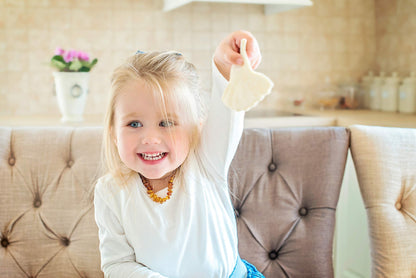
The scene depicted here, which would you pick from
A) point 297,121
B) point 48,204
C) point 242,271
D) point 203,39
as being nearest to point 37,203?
point 48,204

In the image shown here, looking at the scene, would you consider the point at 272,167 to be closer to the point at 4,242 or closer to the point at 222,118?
the point at 222,118

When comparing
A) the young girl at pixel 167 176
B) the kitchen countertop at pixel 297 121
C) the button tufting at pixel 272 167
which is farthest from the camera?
the kitchen countertop at pixel 297 121

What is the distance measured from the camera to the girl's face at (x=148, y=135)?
0.99 m

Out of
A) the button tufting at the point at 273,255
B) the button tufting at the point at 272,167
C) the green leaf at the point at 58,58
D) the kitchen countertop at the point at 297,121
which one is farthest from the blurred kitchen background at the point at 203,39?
the button tufting at the point at 273,255

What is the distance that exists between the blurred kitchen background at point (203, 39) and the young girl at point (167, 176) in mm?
1468

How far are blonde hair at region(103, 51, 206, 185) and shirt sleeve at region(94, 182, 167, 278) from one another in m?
0.07

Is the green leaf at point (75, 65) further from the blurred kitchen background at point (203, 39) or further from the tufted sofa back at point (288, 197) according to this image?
the tufted sofa back at point (288, 197)

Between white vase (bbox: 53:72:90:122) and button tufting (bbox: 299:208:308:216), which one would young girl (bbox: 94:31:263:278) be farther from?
white vase (bbox: 53:72:90:122)

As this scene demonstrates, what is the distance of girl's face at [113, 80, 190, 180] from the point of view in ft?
3.24

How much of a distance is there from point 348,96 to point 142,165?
2000 mm

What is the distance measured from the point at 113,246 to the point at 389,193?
765 mm

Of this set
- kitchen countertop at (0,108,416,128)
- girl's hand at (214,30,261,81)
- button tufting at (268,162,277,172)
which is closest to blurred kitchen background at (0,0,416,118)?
kitchen countertop at (0,108,416,128)

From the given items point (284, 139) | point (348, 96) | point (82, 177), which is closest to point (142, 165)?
point (82, 177)

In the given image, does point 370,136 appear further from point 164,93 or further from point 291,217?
point 164,93
